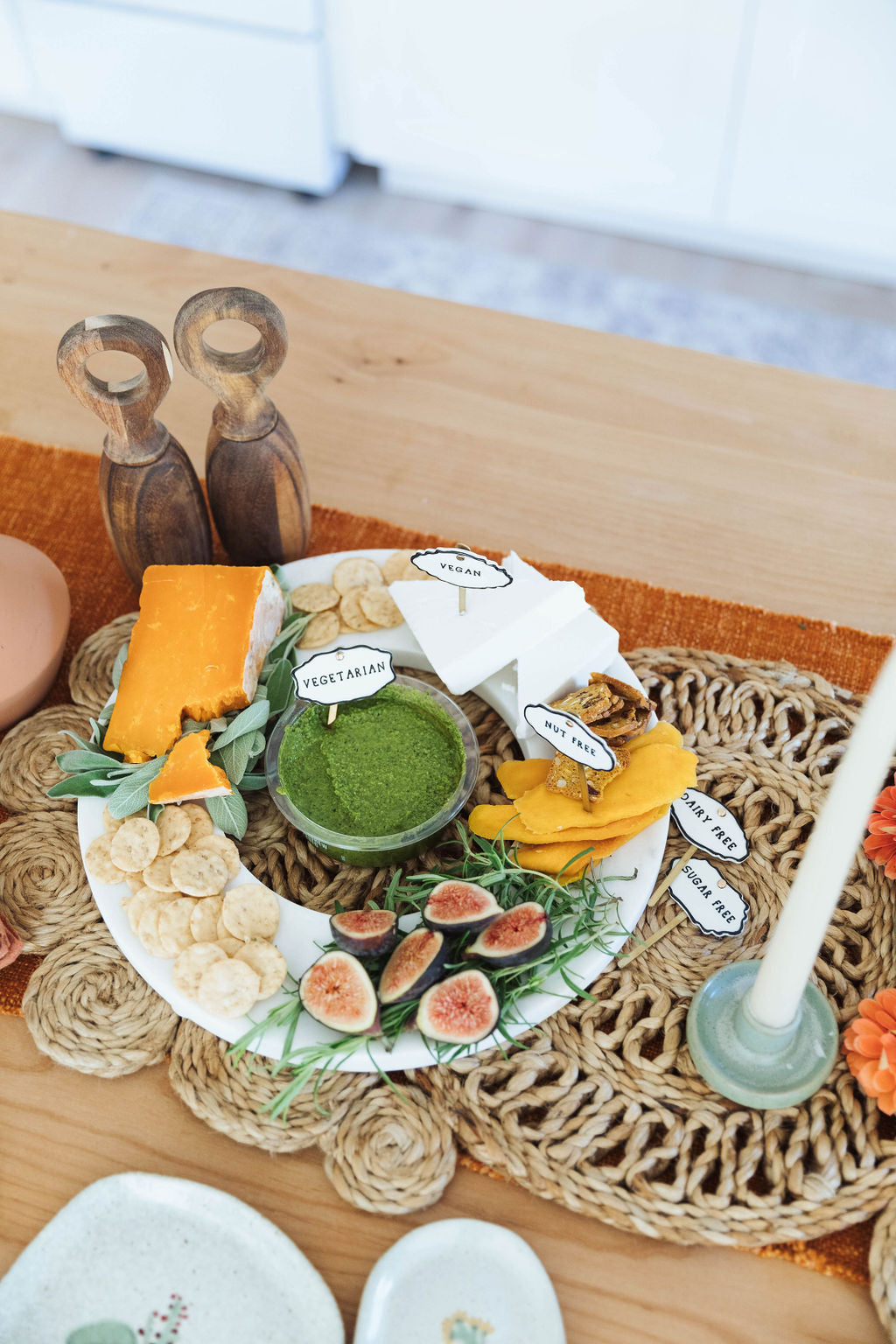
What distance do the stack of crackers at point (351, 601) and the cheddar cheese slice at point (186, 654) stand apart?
0.22 ft

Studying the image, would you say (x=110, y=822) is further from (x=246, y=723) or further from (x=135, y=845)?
(x=246, y=723)

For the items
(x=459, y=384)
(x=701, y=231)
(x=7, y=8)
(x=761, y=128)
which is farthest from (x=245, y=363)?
(x=7, y=8)

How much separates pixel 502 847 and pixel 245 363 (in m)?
0.52

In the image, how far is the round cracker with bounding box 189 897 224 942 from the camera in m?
0.92

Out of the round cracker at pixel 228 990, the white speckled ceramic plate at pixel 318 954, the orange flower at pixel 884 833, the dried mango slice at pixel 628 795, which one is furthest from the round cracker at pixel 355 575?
the orange flower at pixel 884 833

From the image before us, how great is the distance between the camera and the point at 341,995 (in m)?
0.87

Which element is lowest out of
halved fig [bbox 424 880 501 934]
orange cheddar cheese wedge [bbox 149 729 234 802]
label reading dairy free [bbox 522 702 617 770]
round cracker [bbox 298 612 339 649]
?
halved fig [bbox 424 880 501 934]

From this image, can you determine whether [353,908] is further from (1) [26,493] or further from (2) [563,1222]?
(1) [26,493]

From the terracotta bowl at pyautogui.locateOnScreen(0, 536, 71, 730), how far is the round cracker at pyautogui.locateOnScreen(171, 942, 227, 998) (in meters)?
0.38

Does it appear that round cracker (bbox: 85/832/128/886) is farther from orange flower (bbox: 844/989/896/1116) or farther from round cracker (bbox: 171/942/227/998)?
orange flower (bbox: 844/989/896/1116)

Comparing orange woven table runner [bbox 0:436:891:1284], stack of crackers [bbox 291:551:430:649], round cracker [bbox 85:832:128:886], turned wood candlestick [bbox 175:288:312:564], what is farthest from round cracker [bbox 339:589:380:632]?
round cracker [bbox 85:832:128:886]

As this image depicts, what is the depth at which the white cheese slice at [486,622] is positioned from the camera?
1031mm

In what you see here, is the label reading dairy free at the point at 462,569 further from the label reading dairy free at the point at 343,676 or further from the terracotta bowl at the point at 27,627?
the terracotta bowl at the point at 27,627

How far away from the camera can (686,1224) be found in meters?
0.85
